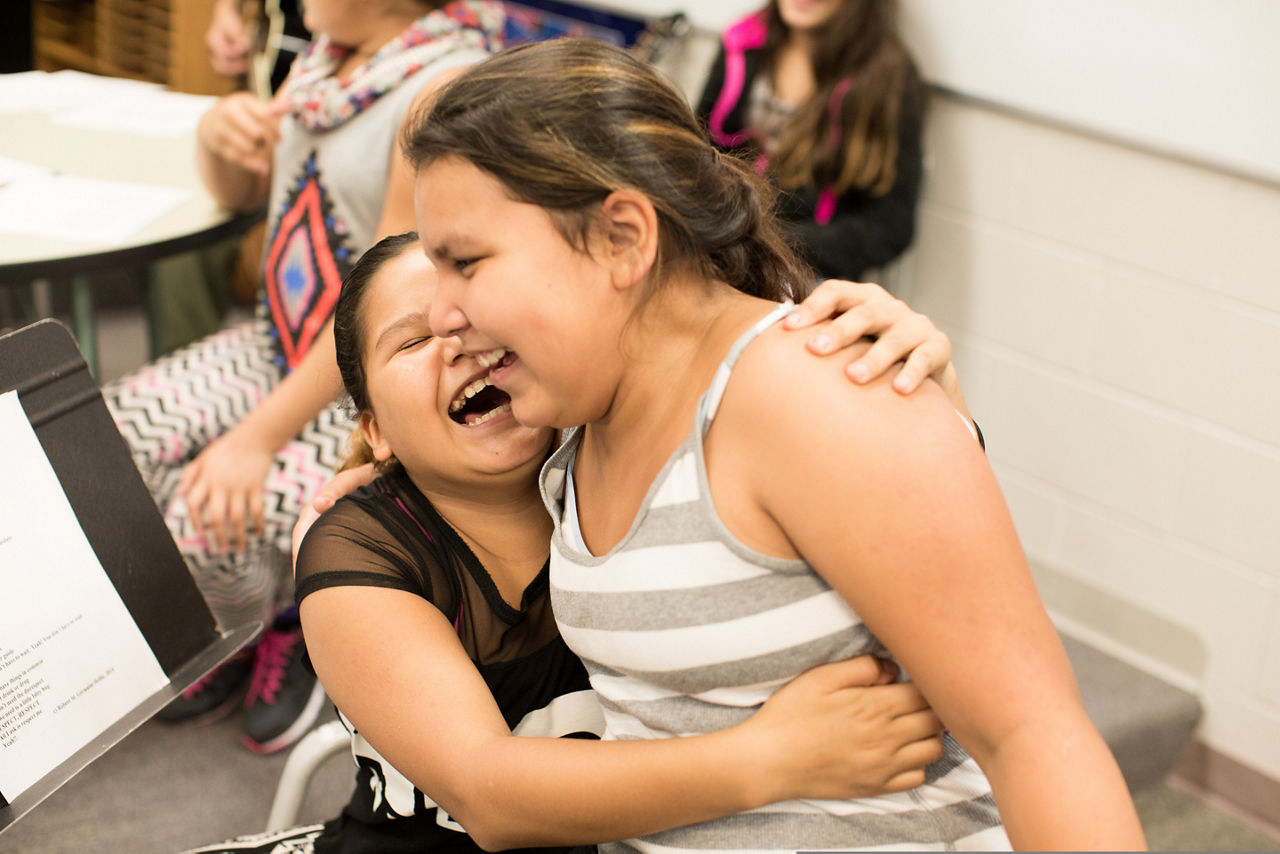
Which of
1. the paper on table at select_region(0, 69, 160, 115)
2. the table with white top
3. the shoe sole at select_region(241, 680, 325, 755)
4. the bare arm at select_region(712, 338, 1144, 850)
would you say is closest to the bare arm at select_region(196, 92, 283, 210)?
the table with white top

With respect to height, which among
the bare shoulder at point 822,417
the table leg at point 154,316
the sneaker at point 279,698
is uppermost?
the bare shoulder at point 822,417

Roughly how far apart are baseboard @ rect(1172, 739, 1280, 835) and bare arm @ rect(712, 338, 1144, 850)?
164 centimetres

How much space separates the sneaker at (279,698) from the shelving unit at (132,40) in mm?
1500

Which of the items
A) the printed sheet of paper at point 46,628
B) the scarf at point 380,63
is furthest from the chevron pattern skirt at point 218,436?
the printed sheet of paper at point 46,628

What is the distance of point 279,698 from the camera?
2.06 m

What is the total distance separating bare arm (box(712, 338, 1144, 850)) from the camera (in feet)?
2.56

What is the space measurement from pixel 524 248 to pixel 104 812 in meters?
1.39

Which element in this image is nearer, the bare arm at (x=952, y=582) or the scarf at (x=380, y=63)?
the bare arm at (x=952, y=582)

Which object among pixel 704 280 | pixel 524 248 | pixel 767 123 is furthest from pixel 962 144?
pixel 524 248

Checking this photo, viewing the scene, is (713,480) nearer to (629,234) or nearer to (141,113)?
(629,234)

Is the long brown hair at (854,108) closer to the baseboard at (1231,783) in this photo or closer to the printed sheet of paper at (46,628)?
the baseboard at (1231,783)

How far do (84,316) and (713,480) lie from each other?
5.68 feet

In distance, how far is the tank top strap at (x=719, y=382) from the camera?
89cm

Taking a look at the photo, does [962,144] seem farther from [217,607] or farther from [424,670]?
[424,670]
